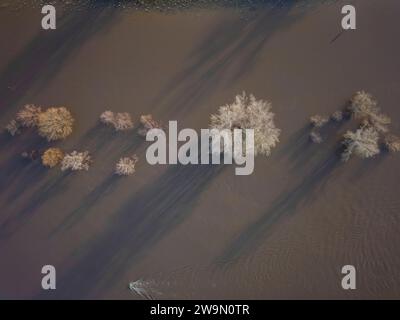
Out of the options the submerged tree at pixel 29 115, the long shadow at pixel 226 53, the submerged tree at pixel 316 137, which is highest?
the long shadow at pixel 226 53

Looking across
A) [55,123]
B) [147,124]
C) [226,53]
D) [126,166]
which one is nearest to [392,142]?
[226,53]

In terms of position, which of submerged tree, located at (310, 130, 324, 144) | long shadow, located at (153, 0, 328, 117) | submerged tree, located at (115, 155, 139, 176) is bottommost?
submerged tree, located at (115, 155, 139, 176)

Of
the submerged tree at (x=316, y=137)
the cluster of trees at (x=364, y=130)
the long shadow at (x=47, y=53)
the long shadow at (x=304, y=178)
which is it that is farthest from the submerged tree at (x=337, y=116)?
the long shadow at (x=47, y=53)

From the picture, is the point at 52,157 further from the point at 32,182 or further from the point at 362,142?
the point at 362,142

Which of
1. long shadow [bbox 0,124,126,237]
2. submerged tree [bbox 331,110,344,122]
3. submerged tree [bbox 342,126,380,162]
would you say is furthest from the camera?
long shadow [bbox 0,124,126,237]

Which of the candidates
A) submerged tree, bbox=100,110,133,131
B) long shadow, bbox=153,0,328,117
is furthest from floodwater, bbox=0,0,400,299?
submerged tree, bbox=100,110,133,131

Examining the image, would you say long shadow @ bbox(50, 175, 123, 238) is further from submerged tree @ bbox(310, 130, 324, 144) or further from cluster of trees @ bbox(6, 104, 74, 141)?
submerged tree @ bbox(310, 130, 324, 144)

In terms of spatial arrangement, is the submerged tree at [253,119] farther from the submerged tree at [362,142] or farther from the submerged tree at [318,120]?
the submerged tree at [362,142]
